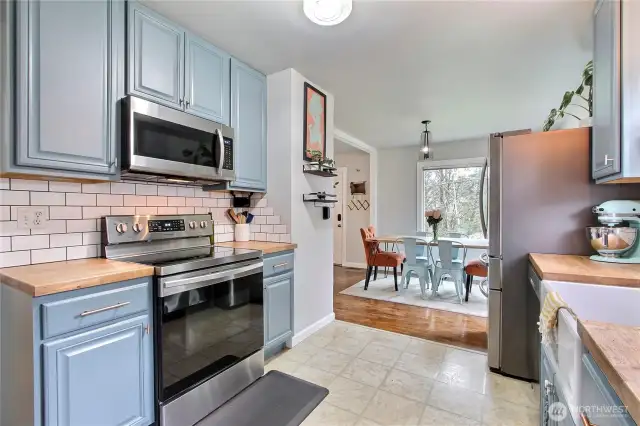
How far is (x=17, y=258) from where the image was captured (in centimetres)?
150

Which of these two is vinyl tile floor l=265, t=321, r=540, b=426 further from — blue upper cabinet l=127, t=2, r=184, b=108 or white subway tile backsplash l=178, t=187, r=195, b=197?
blue upper cabinet l=127, t=2, r=184, b=108

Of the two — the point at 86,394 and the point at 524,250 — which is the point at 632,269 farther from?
the point at 86,394

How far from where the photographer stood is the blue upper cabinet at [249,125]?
7.77ft

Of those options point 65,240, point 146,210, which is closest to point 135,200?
point 146,210

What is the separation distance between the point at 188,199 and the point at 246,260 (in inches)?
28.9

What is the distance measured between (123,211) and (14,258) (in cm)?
55

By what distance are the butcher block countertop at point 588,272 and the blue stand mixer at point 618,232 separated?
78 millimetres

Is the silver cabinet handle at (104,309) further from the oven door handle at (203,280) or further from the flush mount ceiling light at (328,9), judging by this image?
the flush mount ceiling light at (328,9)

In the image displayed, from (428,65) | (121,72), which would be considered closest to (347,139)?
(428,65)

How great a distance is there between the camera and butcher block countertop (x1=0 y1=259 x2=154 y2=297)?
3.84 feet

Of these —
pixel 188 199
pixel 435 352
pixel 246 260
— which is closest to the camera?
pixel 246 260

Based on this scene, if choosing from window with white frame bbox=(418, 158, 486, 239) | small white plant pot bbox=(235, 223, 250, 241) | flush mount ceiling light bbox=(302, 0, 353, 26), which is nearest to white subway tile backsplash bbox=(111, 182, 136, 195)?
small white plant pot bbox=(235, 223, 250, 241)

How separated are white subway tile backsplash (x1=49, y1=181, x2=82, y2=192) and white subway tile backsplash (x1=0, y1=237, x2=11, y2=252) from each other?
30 centimetres

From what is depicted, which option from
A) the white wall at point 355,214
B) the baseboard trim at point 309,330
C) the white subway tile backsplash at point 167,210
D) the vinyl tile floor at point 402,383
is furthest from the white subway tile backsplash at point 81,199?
the white wall at point 355,214
